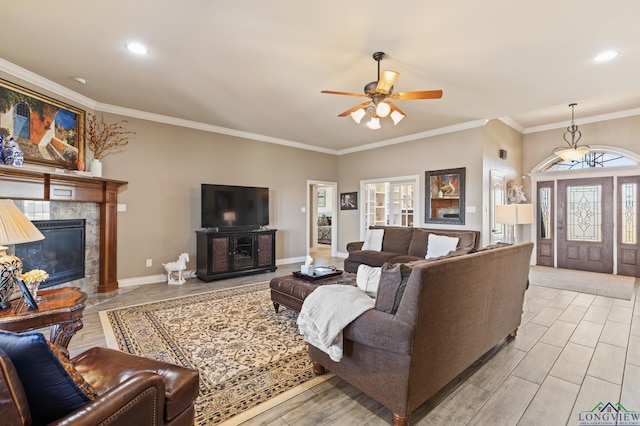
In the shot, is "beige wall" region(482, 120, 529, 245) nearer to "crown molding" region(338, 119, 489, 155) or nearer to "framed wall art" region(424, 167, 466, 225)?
"crown molding" region(338, 119, 489, 155)

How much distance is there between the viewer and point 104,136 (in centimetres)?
453

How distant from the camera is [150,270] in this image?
16.3ft

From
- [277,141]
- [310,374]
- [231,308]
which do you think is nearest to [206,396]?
[310,374]

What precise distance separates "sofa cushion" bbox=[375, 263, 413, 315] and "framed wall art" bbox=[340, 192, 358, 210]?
18.6 ft

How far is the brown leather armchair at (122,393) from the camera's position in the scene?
2.70 ft

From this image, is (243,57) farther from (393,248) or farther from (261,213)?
(393,248)

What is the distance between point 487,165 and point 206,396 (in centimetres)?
547

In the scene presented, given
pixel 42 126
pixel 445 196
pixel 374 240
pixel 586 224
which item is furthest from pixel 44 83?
pixel 586 224

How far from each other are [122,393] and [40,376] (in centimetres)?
25

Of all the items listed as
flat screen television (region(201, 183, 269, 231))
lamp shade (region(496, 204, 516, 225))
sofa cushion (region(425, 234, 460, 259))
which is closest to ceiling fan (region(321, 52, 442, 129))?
lamp shade (region(496, 204, 516, 225))

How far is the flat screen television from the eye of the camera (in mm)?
5262

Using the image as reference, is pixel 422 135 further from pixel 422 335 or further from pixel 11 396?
pixel 11 396

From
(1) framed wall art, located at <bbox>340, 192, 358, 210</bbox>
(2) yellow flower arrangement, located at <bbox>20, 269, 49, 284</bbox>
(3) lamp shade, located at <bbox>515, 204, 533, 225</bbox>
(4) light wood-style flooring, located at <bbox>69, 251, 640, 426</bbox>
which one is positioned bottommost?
(4) light wood-style flooring, located at <bbox>69, 251, 640, 426</bbox>

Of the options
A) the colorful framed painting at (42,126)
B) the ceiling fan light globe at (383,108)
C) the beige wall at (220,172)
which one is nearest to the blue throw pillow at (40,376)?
the ceiling fan light globe at (383,108)
